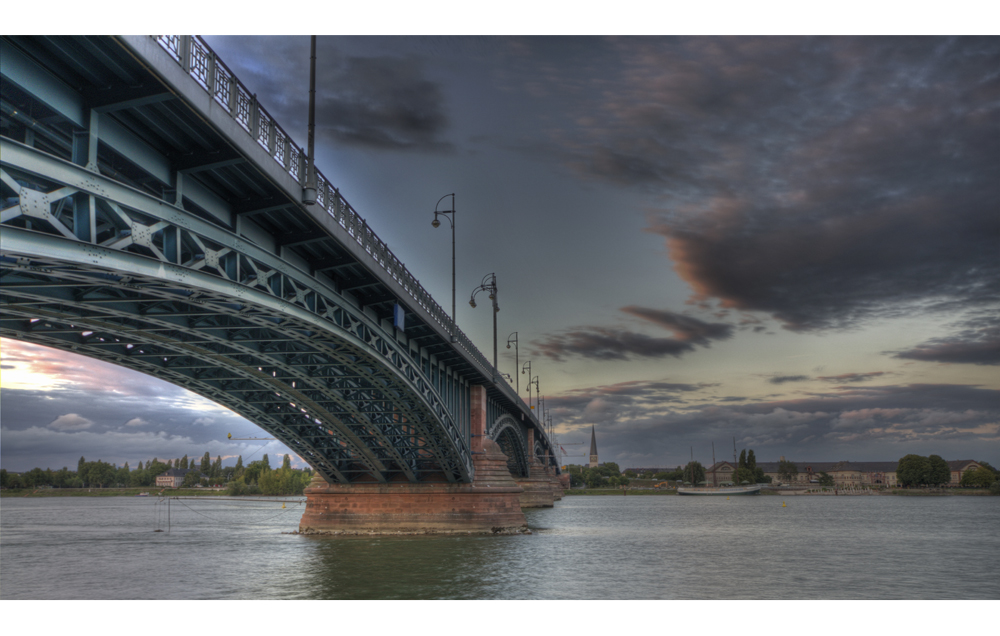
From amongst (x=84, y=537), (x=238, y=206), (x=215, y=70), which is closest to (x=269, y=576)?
(x=238, y=206)

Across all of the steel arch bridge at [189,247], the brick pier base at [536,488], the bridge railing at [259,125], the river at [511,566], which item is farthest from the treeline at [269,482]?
the bridge railing at [259,125]

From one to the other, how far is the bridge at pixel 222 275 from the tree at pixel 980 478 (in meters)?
155

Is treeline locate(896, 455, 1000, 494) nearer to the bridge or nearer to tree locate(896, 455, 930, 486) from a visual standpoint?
tree locate(896, 455, 930, 486)

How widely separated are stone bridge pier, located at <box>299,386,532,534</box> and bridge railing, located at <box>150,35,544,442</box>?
63.7 feet

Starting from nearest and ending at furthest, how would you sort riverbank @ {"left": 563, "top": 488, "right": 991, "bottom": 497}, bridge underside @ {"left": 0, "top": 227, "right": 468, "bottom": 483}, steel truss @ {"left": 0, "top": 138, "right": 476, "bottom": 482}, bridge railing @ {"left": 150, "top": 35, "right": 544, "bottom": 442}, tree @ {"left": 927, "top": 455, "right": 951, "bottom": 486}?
steel truss @ {"left": 0, "top": 138, "right": 476, "bottom": 482}, bridge railing @ {"left": 150, "top": 35, "right": 544, "bottom": 442}, bridge underside @ {"left": 0, "top": 227, "right": 468, "bottom": 483}, riverbank @ {"left": 563, "top": 488, "right": 991, "bottom": 497}, tree @ {"left": 927, "top": 455, "right": 951, "bottom": 486}

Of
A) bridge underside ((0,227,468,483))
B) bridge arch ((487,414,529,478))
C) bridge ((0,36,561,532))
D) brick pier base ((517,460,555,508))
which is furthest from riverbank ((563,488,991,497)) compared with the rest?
bridge underside ((0,227,468,483))

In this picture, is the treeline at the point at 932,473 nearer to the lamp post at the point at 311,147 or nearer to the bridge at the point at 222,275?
the bridge at the point at 222,275

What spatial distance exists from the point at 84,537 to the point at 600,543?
4039 centimetres

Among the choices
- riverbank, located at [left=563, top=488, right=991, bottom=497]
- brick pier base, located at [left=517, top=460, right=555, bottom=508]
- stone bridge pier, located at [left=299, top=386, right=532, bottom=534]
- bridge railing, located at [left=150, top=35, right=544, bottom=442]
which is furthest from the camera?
riverbank, located at [left=563, top=488, right=991, bottom=497]

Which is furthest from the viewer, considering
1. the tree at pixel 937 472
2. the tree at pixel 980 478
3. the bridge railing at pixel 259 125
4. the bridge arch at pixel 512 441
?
the tree at pixel 937 472

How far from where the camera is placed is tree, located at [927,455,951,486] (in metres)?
166

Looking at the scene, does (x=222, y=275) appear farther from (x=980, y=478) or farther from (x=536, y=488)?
(x=980, y=478)

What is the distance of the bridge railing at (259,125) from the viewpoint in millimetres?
14102

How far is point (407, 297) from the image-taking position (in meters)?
31.8
